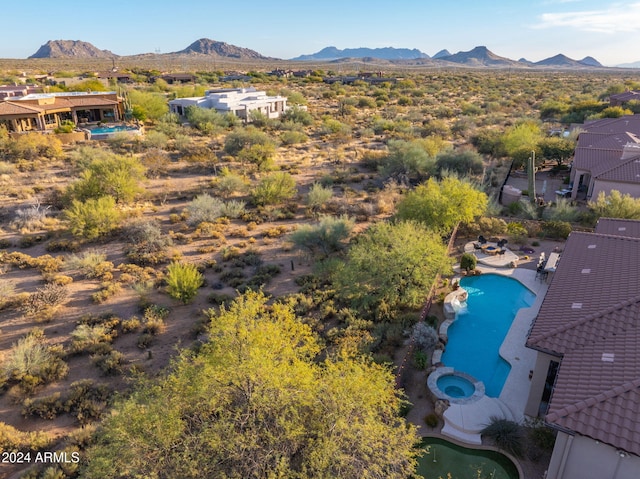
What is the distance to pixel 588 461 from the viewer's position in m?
8.23

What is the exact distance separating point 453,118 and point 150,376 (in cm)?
5234

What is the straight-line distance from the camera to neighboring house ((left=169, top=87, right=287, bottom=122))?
4853cm

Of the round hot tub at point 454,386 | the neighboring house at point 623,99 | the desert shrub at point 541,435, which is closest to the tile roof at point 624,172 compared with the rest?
the round hot tub at point 454,386

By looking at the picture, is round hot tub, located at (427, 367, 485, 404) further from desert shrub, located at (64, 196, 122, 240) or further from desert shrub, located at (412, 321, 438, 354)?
desert shrub, located at (64, 196, 122, 240)

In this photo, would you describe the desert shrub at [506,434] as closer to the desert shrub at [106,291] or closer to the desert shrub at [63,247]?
the desert shrub at [106,291]

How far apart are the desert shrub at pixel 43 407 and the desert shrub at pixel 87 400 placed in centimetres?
27

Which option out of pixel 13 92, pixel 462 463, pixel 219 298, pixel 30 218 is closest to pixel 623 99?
pixel 219 298

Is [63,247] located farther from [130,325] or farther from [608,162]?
[608,162]

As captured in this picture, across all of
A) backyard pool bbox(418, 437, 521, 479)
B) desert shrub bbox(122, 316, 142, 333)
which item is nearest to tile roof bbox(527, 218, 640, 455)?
backyard pool bbox(418, 437, 521, 479)

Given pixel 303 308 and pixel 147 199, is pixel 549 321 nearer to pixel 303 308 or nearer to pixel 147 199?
pixel 303 308

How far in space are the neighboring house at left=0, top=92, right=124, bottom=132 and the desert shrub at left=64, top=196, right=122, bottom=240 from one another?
23368 mm

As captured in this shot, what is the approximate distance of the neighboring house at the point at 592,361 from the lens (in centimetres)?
780

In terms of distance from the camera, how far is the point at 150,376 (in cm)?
1288

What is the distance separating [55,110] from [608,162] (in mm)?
47856
